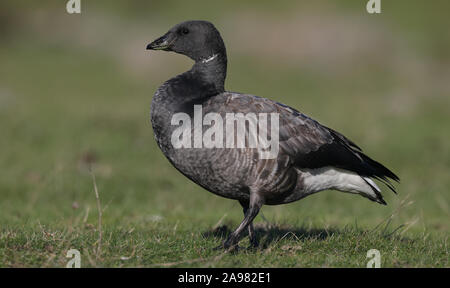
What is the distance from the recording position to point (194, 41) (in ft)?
24.5

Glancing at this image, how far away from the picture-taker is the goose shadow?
7.24m

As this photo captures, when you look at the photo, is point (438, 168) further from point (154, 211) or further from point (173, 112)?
point (173, 112)

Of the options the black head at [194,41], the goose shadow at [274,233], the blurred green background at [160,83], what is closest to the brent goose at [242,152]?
the black head at [194,41]

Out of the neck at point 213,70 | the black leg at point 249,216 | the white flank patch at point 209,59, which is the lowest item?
the black leg at point 249,216

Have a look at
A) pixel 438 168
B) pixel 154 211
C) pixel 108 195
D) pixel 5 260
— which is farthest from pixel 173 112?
pixel 438 168

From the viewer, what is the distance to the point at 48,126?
16688mm

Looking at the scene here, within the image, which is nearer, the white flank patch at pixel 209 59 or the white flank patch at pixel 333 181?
the white flank patch at pixel 333 181

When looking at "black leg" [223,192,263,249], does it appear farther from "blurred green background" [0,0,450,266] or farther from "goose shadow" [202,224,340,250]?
"blurred green background" [0,0,450,266]

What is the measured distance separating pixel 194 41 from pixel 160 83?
18267 mm

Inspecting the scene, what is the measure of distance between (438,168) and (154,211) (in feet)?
23.4

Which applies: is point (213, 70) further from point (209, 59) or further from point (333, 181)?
point (333, 181)

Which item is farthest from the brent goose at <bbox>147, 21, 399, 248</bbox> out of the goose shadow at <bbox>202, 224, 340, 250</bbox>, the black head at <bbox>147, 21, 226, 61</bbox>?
the goose shadow at <bbox>202, 224, 340, 250</bbox>

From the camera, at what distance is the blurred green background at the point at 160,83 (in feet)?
33.6

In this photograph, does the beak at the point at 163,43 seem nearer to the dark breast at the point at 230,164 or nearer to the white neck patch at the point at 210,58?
the white neck patch at the point at 210,58
